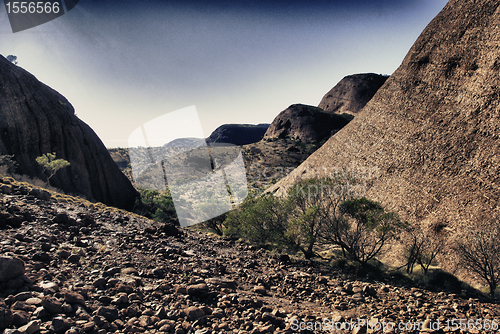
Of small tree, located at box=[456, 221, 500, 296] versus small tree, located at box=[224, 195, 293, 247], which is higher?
small tree, located at box=[224, 195, 293, 247]

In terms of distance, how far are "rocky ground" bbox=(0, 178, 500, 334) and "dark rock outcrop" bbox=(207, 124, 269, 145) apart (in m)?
126

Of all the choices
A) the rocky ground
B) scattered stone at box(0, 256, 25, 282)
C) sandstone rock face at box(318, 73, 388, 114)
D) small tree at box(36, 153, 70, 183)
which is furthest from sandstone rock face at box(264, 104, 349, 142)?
scattered stone at box(0, 256, 25, 282)

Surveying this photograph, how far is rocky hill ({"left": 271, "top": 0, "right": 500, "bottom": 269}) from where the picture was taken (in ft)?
52.2

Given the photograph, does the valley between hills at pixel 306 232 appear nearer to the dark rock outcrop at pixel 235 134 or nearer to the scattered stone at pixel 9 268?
the scattered stone at pixel 9 268

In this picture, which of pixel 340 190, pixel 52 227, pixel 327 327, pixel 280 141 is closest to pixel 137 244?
pixel 52 227

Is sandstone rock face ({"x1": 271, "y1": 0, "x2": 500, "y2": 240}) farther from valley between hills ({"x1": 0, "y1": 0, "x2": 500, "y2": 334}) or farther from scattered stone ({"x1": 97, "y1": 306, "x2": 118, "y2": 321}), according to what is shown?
scattered stone ({"x1": 97, "y1": 306, "x2": 118, "y2": 321})

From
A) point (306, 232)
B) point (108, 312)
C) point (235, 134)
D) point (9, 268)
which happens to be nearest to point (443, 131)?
point (306, 232)

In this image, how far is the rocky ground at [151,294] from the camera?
3.62 metres

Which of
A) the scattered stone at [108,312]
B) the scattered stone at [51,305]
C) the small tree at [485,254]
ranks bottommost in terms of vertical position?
the small tree at [485,254]

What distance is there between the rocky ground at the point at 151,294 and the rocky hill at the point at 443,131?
9.11m

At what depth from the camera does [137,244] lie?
8.21 meters

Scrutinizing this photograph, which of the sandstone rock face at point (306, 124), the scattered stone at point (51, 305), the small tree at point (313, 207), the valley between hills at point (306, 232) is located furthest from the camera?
the sandstone rock face at point (306, 124)

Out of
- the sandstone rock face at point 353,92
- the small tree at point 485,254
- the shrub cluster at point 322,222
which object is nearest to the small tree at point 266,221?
the shrub cluster at point 322,222

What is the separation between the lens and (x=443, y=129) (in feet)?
63.4
